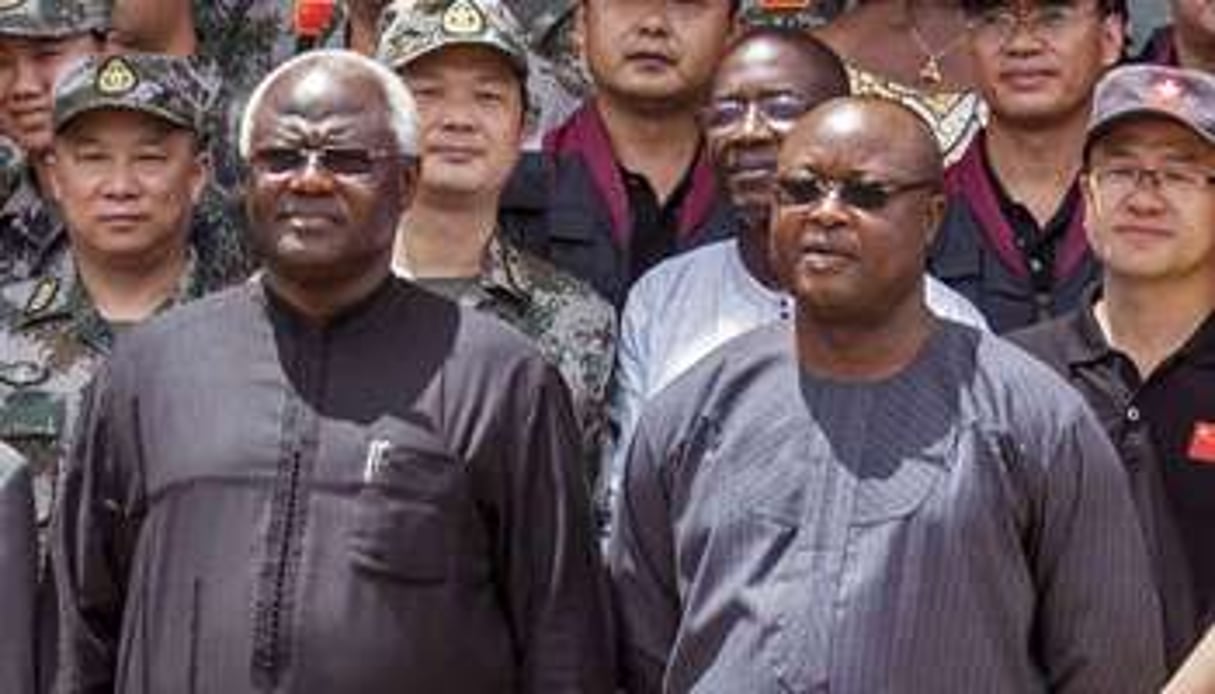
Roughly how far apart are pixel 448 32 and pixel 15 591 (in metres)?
1.49

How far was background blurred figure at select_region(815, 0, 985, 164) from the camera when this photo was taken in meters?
6.56

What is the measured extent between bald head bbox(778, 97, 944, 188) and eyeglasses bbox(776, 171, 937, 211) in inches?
0.9

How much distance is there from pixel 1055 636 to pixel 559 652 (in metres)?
0.82

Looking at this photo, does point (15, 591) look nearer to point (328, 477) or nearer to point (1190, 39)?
point (328, 477)

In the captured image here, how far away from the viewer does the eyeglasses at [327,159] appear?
4.72 metres

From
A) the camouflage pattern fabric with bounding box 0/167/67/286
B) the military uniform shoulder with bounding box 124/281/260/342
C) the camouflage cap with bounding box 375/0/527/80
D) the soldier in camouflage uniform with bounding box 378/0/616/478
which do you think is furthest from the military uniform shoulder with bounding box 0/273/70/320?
the military uniform shoulder with bounding box 124/281/260/342

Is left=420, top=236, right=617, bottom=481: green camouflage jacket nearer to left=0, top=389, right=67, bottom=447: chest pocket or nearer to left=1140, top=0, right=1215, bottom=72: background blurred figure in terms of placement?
left=0, top=389, right=67, bottom=447: chest pocket

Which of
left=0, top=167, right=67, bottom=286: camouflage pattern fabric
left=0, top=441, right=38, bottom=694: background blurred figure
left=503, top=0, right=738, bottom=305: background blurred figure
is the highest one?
left=503, top=0, right=738, bottom=305: background blurred figure

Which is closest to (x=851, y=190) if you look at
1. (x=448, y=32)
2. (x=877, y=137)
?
(x=877, y=137)

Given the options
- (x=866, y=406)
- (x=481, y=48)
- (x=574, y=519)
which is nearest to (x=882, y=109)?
(x=866, y=406)

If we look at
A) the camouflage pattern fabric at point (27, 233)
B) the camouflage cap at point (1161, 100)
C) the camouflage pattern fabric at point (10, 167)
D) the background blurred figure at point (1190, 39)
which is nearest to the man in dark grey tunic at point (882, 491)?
the camouflage cap at point (1161, 100)

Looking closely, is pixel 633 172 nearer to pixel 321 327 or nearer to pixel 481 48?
pixel 481 48

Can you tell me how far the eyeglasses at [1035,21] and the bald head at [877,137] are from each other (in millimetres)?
1360

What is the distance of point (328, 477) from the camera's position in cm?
460
